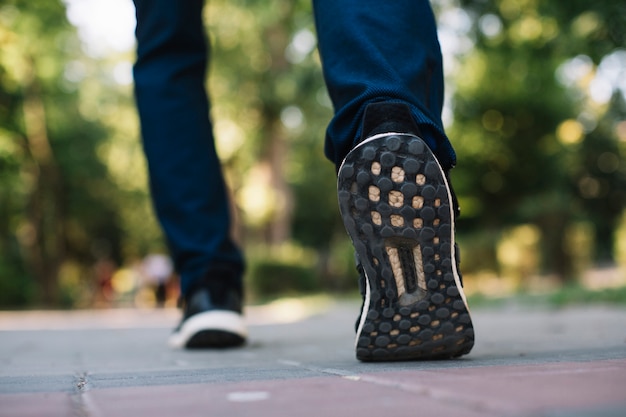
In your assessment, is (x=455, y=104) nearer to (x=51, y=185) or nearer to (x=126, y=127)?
(x=126, y=127)

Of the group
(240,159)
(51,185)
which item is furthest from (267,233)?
(51,185)

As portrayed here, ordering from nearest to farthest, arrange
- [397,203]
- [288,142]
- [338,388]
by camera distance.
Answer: [338,388] → [397,203] → [288,142]

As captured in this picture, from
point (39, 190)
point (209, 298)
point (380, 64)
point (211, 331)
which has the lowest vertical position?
point (211, 331)

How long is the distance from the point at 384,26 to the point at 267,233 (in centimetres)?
1785

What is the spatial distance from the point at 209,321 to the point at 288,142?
18962mm

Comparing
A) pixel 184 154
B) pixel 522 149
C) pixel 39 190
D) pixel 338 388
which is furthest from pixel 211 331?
pixel 522 149

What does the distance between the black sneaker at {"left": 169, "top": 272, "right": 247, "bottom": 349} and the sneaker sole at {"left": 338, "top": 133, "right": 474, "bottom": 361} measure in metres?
0.88

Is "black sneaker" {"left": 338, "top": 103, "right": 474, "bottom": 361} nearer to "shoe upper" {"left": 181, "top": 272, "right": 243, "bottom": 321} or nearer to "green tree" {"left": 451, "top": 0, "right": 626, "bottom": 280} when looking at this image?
"shoe upper" {"left": 181, "top": 272, "right": 243, "bottom": 321}

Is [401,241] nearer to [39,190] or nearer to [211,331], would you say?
[211,331]

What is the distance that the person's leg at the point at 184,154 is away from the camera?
2.57 metres

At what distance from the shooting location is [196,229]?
259 centimetres

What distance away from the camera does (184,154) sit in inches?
104

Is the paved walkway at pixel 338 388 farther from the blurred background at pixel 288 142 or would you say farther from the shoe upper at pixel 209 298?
the blurred background at pixel 288 142

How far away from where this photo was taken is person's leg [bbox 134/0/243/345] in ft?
8.43
